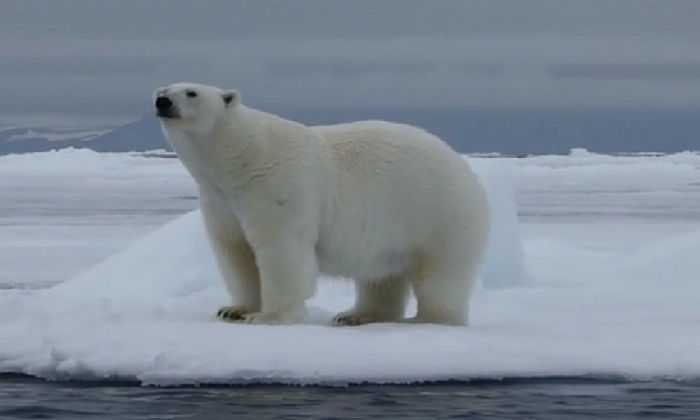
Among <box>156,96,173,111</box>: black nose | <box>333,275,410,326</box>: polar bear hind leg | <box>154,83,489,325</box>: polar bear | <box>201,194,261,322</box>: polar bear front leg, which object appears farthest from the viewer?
<box>333,275,410,326</box>: polar bear hind leg

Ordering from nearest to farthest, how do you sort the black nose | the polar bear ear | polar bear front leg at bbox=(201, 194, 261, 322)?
the black nose → the polar bear ear → polar bear front leg at bbox=(201, 194, 261, 322)

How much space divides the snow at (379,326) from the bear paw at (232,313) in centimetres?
8

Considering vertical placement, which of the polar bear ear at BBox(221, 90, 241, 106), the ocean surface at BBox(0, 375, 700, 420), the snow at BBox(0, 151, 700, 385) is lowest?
the ocean surface at BBox(0, 375, 700, 420)

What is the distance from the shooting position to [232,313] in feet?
22.0

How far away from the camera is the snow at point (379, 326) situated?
561 centimetres

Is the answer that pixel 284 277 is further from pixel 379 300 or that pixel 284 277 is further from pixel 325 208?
pixel 379 300

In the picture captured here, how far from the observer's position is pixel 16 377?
225 inches

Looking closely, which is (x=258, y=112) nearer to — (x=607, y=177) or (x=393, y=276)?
(x=393, y=276)

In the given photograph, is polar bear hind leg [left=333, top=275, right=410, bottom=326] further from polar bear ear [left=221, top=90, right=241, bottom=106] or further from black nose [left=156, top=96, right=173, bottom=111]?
black nose [left=156, top=96, right=173, bottom=111]

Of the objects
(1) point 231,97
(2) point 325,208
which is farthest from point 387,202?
(1) point 231,97

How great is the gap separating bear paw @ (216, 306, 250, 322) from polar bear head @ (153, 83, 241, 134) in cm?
91

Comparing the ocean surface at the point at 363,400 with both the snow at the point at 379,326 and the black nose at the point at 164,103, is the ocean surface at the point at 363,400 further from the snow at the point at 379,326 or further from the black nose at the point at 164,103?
the black nose at the point at 164,103

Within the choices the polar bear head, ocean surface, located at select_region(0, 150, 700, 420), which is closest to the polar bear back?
the polar bear head

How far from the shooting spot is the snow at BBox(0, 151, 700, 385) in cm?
561
